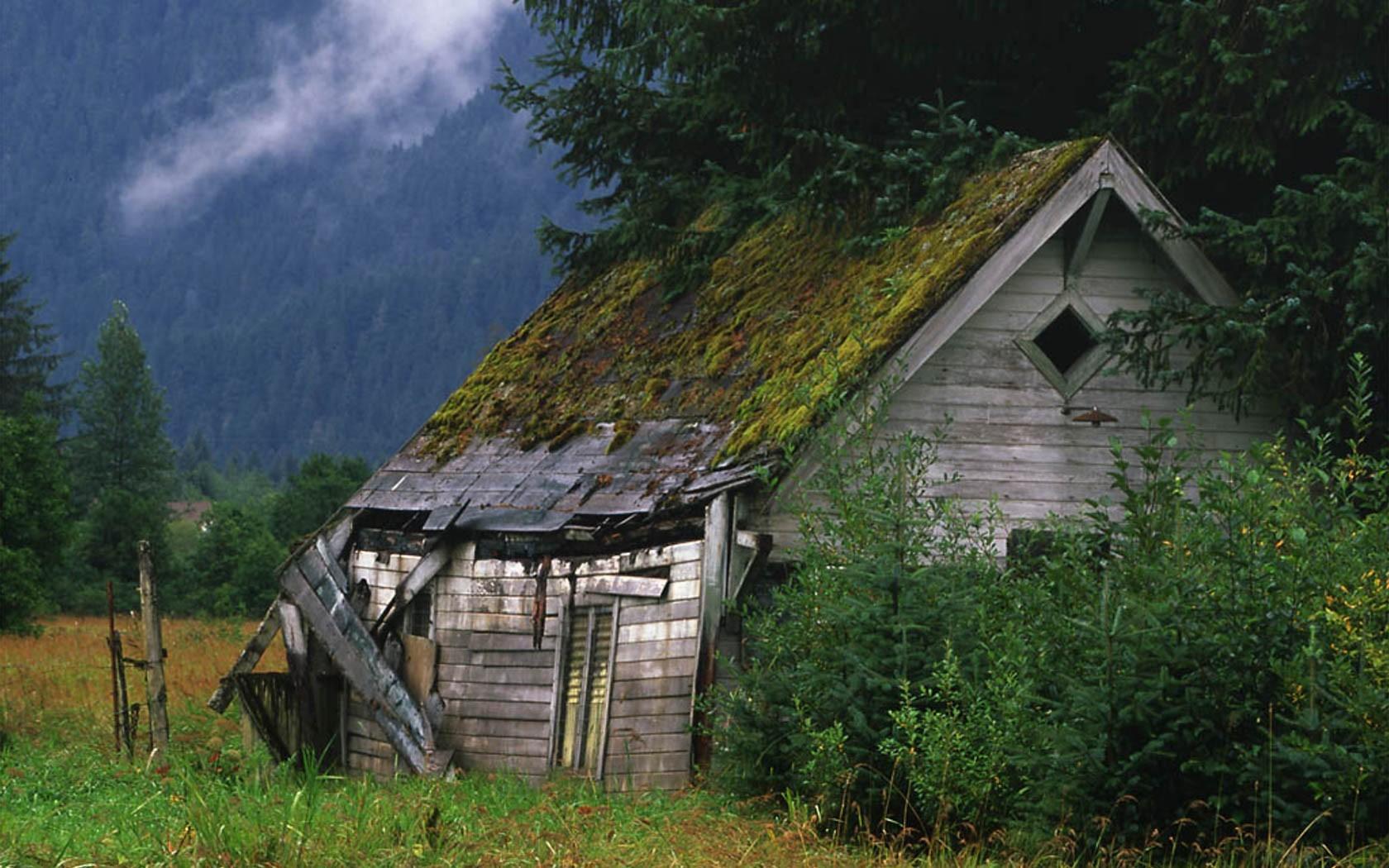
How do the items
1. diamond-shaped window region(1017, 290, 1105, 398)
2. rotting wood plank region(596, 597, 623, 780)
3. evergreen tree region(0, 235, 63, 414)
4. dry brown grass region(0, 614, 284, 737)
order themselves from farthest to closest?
1. evergreen tree region(0, 235, 63, 414)
2. dry brown grass region(0, 614, 284, 737)
3. rotting wood plank region(596, 597, 623, 780)
4. diamond-shaped window region(1017, 290, 1105, 398)

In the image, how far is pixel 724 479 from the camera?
1391 cm

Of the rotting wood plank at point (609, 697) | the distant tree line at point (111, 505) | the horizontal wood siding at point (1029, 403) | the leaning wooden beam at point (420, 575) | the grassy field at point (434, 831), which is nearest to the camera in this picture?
the grassy field at point (434, 831)

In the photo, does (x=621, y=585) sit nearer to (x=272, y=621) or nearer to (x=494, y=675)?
(x=494, y=675)

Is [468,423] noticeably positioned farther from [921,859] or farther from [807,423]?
[921,859]

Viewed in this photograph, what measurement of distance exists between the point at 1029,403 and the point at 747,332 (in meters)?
3.10

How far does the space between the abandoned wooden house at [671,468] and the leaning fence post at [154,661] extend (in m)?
0.72

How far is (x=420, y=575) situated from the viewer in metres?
17.0

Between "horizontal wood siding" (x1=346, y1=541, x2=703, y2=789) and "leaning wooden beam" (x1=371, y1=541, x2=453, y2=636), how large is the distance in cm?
15

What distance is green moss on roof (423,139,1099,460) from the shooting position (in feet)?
45.3

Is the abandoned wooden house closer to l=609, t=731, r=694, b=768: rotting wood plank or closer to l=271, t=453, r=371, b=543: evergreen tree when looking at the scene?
l=609, t=731, r=694, b=768: rotting wood plank

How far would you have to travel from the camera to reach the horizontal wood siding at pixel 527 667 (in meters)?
14.3

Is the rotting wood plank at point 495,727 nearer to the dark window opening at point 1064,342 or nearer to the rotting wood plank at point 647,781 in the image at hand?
the rotting wood plank at point 647,781

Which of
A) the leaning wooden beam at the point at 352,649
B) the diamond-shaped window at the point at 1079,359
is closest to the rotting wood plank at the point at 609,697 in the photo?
the leaning wooden beam at the point at 352,649

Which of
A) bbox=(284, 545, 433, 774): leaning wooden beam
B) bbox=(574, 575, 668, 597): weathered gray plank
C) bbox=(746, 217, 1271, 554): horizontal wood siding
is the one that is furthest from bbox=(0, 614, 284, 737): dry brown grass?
bbox=(746, 217, 1271, 554): horizontal wood siding
